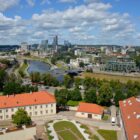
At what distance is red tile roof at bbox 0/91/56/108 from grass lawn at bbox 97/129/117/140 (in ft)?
54.4

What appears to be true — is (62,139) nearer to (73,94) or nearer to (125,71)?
(73,94)

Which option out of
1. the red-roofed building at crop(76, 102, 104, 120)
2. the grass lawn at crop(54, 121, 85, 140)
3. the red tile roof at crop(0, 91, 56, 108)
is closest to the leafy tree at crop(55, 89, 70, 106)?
the red tile roof at crop(0, 91, 56, 108)

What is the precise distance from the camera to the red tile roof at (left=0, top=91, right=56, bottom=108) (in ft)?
206

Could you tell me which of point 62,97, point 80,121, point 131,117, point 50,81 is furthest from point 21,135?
point 50,81

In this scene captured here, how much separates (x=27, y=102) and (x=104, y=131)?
2003cm

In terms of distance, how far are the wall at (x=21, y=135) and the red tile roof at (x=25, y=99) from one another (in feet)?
59.3

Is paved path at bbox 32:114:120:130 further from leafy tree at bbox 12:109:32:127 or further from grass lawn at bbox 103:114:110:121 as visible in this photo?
leafy tree at bbox 12:109:32:127

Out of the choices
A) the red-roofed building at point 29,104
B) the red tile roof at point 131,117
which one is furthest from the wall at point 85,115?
the red tile roof at point 131,117

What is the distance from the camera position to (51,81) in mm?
111438

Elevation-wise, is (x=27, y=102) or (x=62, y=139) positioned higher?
(x=27, y=102)

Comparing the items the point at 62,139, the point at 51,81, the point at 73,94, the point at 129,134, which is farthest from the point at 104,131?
the point at 51,81

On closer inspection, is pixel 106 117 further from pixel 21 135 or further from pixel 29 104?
pixel 21 135

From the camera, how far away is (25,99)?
64812 mm

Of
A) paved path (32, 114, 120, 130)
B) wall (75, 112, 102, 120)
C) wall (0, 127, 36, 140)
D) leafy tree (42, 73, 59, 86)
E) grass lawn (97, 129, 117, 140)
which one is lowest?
grass lawn (97, 129, 117, 140)
